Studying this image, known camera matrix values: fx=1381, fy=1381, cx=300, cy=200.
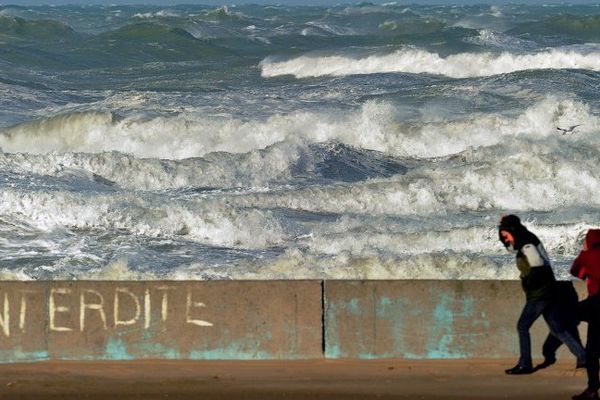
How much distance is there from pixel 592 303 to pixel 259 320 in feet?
7.92

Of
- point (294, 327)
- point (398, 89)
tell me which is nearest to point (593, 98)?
point (398, 89)

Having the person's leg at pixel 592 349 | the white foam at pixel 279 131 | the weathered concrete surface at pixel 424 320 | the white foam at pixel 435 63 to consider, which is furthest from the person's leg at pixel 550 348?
the white foam at pixel 435 63

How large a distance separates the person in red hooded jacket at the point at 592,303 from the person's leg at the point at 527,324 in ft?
1.35

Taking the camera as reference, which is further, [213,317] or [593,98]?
[593,98]

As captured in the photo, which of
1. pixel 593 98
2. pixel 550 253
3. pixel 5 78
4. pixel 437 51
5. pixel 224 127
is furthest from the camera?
pixel 437 51

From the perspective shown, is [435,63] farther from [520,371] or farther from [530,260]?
[530,260]

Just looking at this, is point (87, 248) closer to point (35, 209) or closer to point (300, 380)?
point (35, 209)

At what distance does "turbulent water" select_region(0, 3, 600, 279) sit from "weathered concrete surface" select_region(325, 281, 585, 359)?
526 centimetres

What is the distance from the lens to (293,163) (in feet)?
84.1

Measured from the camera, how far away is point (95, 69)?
174ft

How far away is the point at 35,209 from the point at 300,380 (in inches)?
440

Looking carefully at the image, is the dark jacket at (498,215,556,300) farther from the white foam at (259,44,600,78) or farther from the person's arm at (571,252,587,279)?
the white foam at (259,44,600,78)

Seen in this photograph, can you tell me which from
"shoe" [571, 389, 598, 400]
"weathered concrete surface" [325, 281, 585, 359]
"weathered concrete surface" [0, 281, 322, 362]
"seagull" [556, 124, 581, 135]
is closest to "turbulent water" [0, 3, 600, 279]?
"seagull" [556, 124, 581, 135]

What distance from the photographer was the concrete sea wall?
9922 mm
